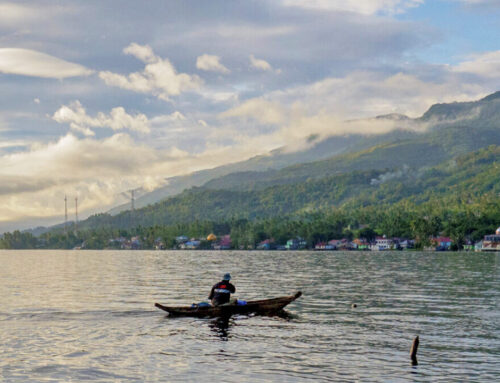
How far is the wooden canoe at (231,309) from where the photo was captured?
4838 cm

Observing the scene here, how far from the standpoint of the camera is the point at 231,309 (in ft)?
162

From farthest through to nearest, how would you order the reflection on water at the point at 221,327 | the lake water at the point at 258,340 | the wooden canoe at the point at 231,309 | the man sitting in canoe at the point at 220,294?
1. the man sitting in canoe at the point at 220,294
2. the wooden canoe at the point at 231,309
3. the reflection on water at the point at 221,327
4. the lake water at the point at 258,340

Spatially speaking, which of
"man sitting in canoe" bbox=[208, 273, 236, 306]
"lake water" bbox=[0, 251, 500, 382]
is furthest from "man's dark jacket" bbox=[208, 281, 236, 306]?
"lake water" bbox=[0, 251, 500, 382]

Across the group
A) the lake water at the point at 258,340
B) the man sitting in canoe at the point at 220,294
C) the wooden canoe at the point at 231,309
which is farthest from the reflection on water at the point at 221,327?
the man sitting in canoe at the point at 220,294

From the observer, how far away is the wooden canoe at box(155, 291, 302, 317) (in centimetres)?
4838

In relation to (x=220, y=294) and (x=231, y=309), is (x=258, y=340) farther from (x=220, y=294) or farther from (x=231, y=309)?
(x=220, y=294)

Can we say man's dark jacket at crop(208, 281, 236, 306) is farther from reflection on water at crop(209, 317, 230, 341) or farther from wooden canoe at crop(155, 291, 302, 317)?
reflection on water at crop(209, 317, 230, 341)

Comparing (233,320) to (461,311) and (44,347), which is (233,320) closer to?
(44,347)

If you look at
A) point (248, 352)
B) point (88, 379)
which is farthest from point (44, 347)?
point (248, 352)

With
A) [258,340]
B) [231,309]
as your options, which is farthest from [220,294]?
[258,340]

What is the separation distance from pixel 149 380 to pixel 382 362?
477 inches

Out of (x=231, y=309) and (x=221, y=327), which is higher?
(x=231, y=309)

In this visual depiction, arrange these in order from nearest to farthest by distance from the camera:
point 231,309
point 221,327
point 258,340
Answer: point 258,340, point 221,327, point 231,309

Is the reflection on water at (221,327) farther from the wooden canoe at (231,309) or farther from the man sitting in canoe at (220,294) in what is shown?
the man sitting in canoe at (220,294)
